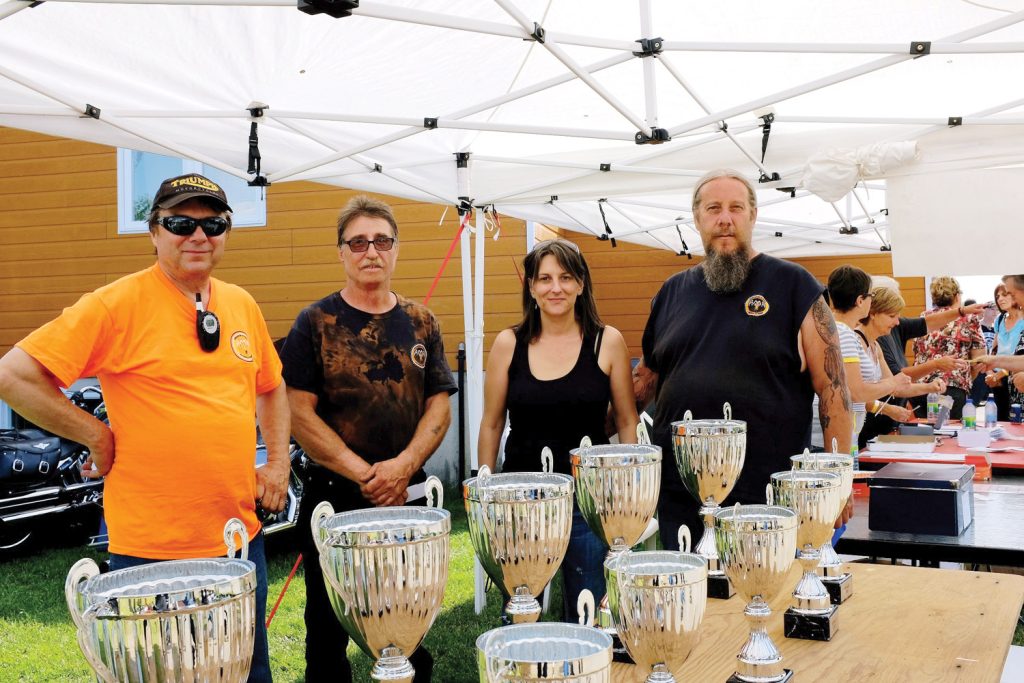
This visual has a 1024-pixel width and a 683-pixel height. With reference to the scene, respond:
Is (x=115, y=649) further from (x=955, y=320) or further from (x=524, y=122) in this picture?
(x=955, y=320)

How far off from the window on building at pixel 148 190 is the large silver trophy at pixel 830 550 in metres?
8.66

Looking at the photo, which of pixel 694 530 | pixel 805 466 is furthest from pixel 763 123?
pixel 805 466

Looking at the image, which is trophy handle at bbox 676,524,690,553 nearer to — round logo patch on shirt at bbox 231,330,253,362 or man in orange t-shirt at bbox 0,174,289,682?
man in orange t-shirt at bbox 0,174,289,682

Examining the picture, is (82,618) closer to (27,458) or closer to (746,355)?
(746,355)

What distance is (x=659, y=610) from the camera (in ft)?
3.20

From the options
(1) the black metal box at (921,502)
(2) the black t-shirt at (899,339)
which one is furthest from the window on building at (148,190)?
(1) the black metal box at (921,502)

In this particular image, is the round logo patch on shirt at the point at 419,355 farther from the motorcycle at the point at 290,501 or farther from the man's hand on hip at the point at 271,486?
the motorcycle at the point at 290,501

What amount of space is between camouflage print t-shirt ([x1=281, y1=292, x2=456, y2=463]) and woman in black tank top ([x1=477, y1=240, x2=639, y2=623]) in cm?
30

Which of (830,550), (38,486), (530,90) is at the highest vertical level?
(530,90)

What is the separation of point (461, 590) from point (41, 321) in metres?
7.36

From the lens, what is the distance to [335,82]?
11.8 ft

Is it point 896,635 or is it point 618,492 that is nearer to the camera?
point 618,492

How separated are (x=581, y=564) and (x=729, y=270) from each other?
0.97 m

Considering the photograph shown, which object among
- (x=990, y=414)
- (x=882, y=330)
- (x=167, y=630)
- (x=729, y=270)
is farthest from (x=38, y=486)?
(x=990, y=414)
